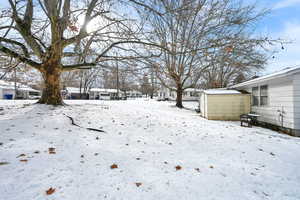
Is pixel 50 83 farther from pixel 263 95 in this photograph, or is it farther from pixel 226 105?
pixel 263 95

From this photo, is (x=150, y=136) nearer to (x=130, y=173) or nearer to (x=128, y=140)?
(x=128, y=140)

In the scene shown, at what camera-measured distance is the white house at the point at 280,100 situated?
19.4 ft

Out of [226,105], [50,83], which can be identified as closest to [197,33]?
[226,105]

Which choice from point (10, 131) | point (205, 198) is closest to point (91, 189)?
point (205, 198)

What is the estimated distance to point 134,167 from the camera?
8.10ft

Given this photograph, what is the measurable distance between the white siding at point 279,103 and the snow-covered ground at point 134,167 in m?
2.83

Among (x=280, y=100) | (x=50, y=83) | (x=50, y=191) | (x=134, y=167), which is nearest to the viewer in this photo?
(x=50, y=191)

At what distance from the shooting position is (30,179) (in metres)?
1.94

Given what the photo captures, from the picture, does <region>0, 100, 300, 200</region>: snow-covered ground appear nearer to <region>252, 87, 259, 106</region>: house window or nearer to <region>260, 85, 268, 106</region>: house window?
<region>260, 85, 268, 106</region>: house window

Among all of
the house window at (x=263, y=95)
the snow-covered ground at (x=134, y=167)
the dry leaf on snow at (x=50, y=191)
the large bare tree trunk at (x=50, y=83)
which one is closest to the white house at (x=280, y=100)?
the house window at (x=263, y=95)

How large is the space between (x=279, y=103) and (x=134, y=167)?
7775 millimetres

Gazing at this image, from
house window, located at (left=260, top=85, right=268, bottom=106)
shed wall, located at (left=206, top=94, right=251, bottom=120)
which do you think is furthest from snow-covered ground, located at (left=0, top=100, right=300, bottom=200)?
shed wall, located at (left=206, top=94, right=251, bottom=120)

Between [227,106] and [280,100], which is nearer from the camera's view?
[280,100]

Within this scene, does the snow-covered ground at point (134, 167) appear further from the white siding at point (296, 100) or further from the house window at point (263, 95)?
the house window at point (263, 95)
